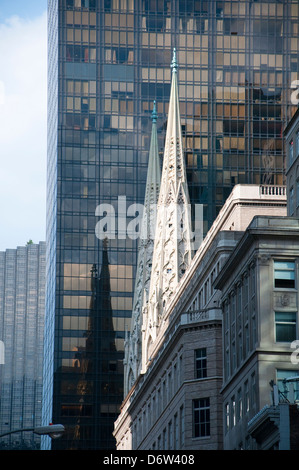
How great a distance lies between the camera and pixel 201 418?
99.6 meters

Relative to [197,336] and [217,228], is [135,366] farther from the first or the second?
[197,336]

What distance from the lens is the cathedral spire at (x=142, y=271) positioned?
18462 cm

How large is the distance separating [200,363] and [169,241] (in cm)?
7124

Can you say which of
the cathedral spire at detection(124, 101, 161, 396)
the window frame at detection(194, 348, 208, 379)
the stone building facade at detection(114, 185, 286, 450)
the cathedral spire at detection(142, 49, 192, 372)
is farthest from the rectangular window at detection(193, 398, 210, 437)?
the cathedral spire at detection(124, 101, 161, 396)

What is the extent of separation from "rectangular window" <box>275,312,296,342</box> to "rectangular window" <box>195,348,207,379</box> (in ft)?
50.7

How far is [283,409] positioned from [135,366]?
358 feet

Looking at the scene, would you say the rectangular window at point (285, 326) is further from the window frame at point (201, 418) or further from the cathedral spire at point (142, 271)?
the cathedral spire at point (142, 271)

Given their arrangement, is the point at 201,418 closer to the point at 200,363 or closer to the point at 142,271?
the point at 200,363

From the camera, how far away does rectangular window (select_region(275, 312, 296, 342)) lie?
86.2 meters

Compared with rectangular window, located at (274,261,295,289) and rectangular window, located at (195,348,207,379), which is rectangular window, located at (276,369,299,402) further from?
rectangular window, located at (195,348,207,379)

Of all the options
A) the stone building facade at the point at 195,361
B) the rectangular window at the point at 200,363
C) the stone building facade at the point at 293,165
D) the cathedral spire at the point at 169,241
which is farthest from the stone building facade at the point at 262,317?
the cathedral spire at the point at 169,241
